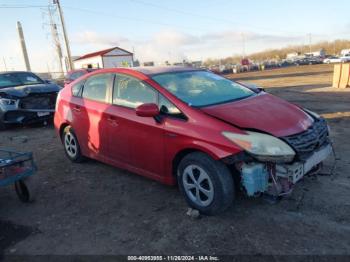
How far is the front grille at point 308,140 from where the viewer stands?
362cm

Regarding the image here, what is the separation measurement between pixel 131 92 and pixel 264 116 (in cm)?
181

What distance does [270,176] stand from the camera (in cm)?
363

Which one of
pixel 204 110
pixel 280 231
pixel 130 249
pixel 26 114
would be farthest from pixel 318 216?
pixel 26 114

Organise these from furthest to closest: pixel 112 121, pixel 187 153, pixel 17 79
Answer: pixel 17 79
pixel 112 121
pixel 187 153

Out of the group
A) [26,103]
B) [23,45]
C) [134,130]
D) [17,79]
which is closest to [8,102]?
[26,103]

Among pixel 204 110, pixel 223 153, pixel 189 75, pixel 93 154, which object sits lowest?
pixel 93 154

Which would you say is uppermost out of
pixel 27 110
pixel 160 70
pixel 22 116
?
pixel 160 70

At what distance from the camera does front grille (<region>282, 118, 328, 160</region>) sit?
3.62 metres

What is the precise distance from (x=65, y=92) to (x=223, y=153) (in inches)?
143

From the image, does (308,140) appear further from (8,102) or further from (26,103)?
(8,102)

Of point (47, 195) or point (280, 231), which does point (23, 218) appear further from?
→ point (280, 231)

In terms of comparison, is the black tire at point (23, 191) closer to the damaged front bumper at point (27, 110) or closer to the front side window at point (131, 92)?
the front side window at point (131, 92)

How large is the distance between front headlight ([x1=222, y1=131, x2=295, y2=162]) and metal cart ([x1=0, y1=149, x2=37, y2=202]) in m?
2.72

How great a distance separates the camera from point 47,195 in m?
4.92
